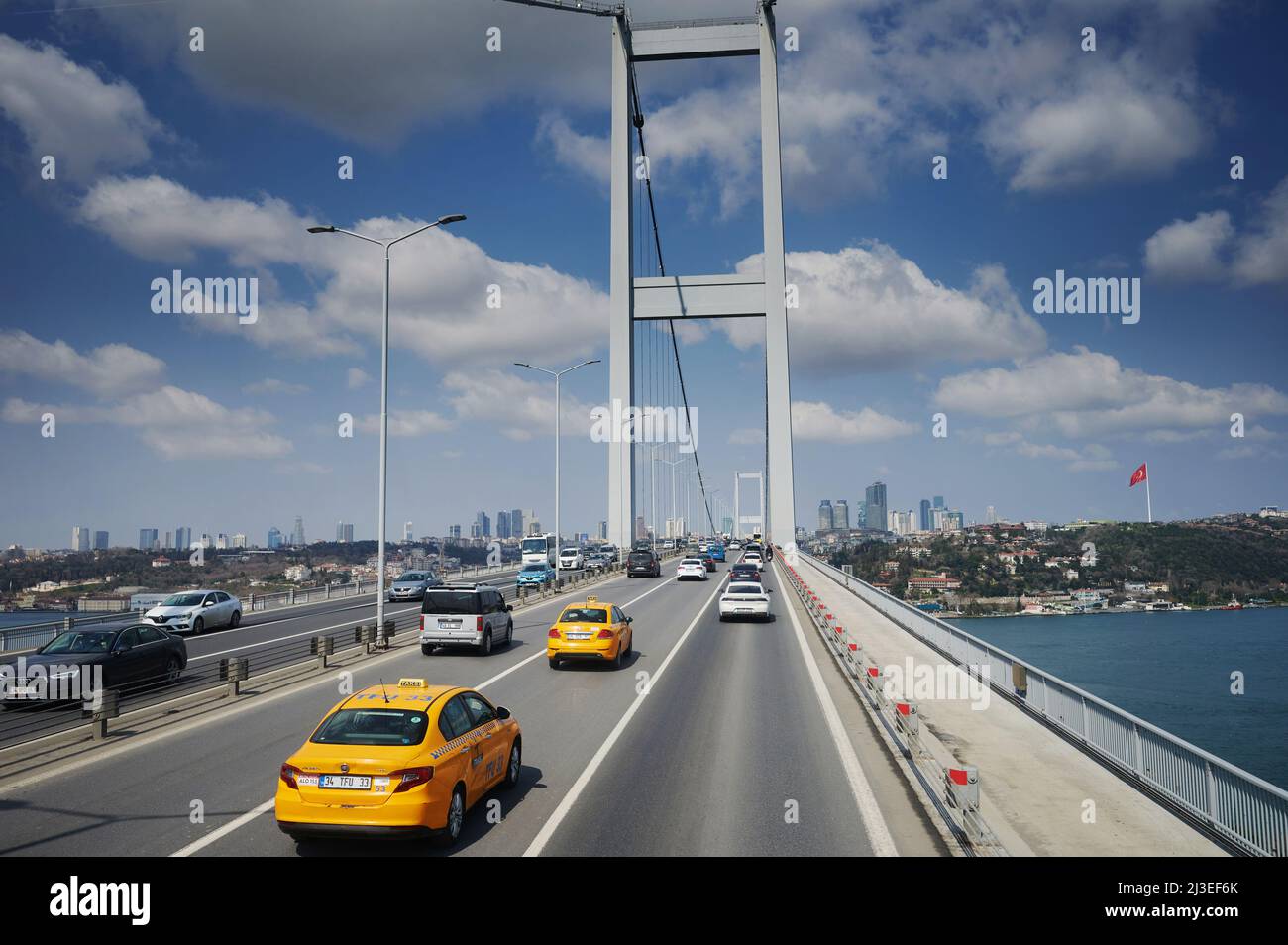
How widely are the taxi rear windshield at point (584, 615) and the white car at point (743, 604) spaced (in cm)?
945

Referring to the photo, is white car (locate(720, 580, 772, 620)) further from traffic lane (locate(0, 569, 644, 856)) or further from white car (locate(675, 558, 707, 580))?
white car (locate(675, 558, 707, 580))

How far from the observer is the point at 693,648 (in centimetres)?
2222

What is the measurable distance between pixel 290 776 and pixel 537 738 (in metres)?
5.19

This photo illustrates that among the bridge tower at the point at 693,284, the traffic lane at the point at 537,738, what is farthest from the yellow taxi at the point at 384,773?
the bridge tower at the point at 693,284

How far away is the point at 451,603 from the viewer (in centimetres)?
2134

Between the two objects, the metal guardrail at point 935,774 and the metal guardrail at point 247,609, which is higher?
the metal guardrail at point 935,774

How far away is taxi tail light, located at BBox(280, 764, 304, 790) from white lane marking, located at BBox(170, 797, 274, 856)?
104 centimetres

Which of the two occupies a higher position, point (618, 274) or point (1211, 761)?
point (618, 274)

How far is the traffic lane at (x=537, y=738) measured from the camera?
7.76m

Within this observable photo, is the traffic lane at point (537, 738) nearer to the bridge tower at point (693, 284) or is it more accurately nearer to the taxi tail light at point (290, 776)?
the taxi tail light at point (290, 776)

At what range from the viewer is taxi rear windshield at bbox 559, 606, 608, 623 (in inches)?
764

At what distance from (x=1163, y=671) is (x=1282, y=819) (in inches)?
1467
